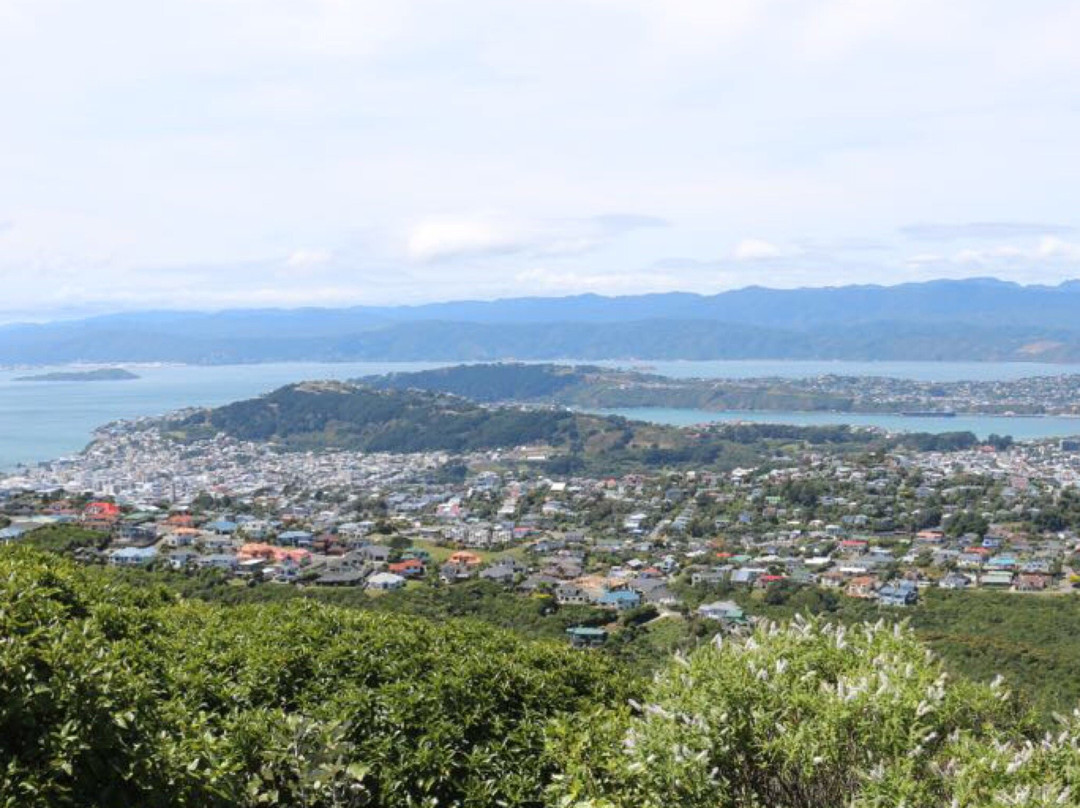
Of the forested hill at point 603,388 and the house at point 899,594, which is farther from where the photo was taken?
the forested hill at point 603,388

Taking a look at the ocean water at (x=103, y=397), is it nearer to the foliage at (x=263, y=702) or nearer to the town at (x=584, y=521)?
the town at (x=584, y=521)

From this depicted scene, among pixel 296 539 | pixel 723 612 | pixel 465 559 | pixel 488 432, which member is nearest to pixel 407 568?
pixel 465 559

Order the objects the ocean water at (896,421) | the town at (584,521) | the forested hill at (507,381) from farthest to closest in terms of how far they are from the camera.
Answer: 1. the forested hill at (507,381)
2. the ocean water at (896,421)
3. the town at (584,521)

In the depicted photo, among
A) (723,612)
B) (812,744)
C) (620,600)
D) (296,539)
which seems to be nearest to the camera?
(812,744)

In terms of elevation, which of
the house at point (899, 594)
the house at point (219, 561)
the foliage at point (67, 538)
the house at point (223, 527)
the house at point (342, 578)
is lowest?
the house at point (899, 594)

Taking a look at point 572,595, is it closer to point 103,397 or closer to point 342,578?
point 342,578

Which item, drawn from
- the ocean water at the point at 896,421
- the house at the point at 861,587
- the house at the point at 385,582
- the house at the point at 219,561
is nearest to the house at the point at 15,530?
the house at the point at 219,561

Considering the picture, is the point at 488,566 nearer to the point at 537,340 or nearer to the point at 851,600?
the point at 851,600
